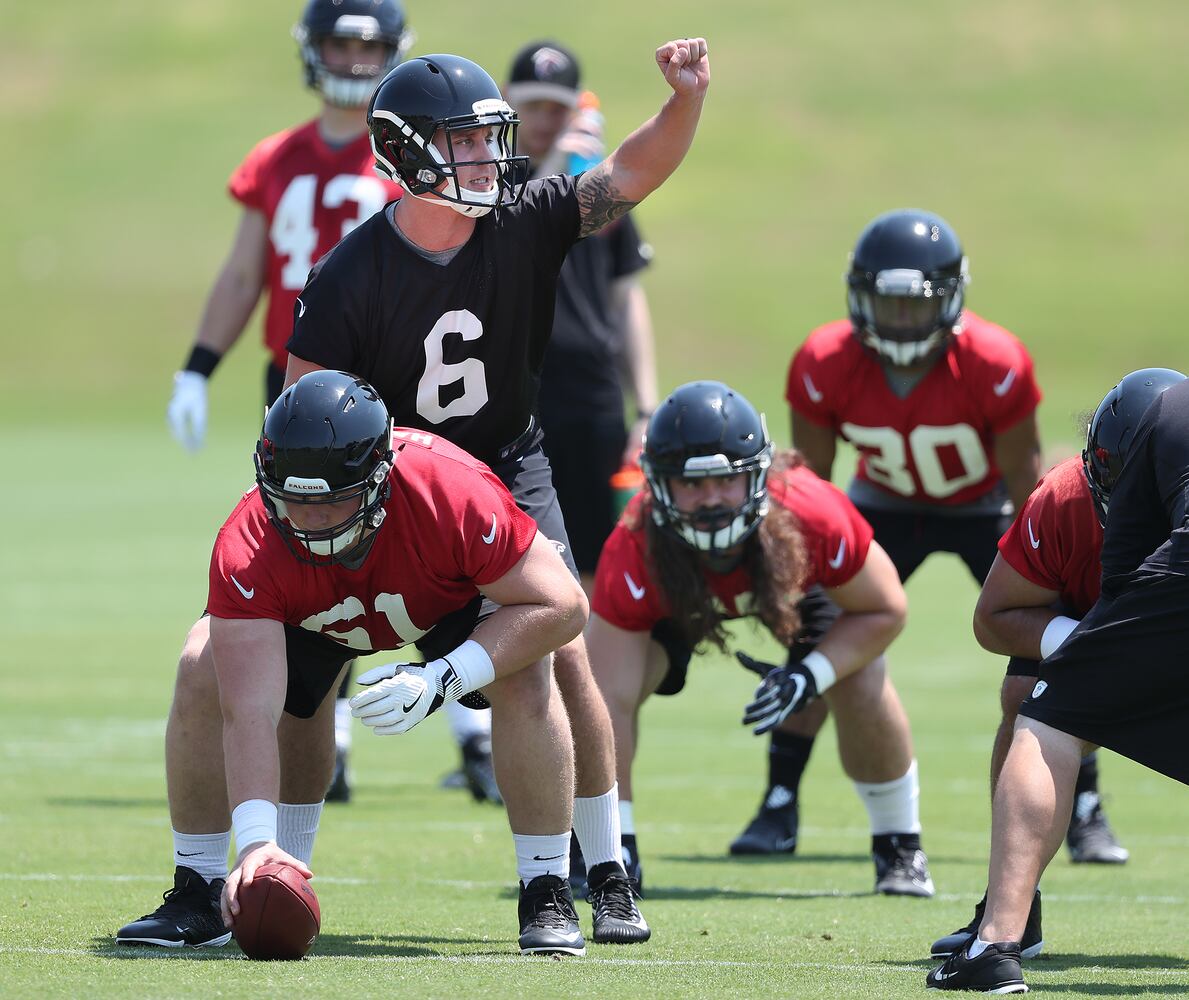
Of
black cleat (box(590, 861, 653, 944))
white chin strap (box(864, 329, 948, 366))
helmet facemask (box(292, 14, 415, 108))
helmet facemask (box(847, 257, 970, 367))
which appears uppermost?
helmet facemask (box(292, 14, 415, 108))

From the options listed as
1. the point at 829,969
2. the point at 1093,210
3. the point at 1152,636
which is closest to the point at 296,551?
the point at 829,969

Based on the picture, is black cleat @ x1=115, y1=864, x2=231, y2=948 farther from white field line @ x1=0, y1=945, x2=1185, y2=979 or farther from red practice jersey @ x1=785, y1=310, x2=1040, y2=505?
red practice jersey @ x1=785, y1=310, x2=1040, y2=505

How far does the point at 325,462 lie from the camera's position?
495cm

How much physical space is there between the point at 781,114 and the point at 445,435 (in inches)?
2151

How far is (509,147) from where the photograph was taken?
563cm

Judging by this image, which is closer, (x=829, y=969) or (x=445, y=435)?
(x=829, y=969)

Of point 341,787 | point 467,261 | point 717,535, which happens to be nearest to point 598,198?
point 467,261

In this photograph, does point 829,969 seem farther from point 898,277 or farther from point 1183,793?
point 1183,793

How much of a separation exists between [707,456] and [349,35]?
2474 millimetres

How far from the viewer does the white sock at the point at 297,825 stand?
5840mm

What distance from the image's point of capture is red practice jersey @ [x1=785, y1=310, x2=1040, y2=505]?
769 centimetres

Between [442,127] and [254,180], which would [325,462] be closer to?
[442,127]

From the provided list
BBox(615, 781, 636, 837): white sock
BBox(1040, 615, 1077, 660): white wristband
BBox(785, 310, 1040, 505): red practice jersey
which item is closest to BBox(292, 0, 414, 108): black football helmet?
BBox(785, 310, 1040, 505): red practice jersey

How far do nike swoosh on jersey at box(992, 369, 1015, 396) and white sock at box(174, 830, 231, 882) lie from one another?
351 centimetres
